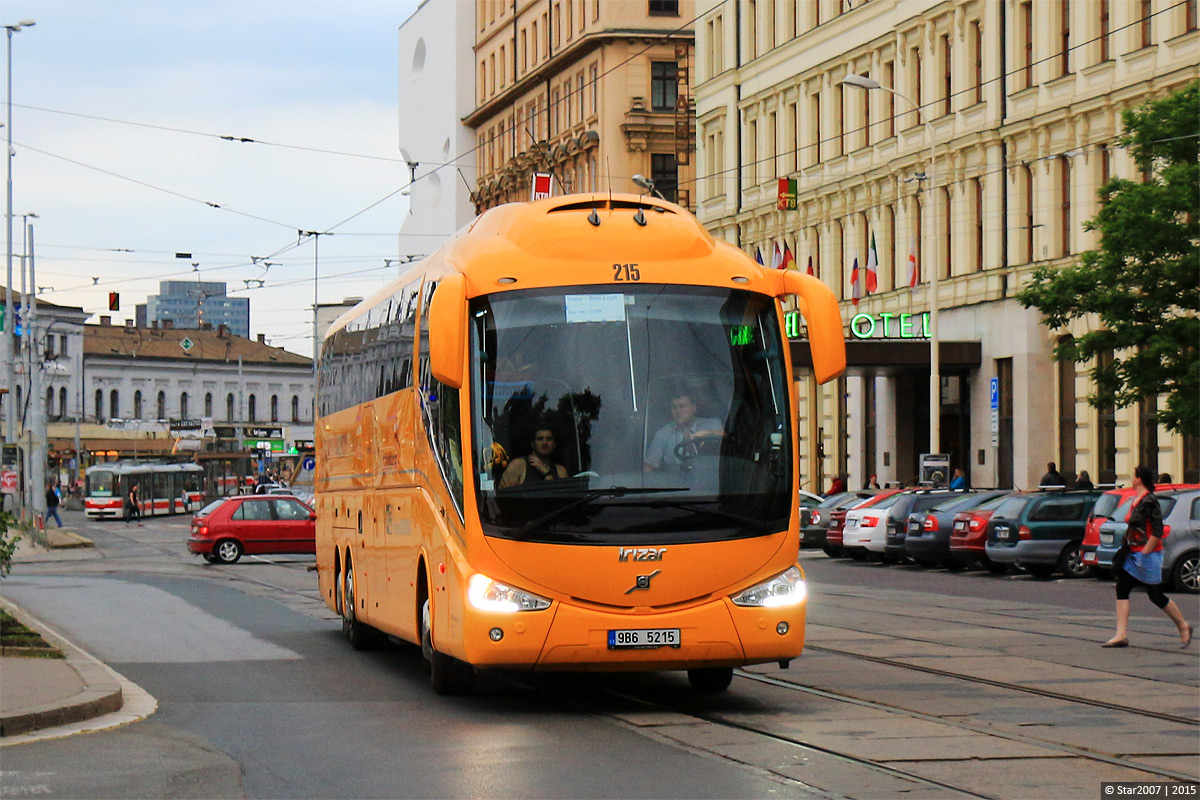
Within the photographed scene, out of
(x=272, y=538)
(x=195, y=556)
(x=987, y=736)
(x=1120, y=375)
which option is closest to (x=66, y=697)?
(x=987, y=736)

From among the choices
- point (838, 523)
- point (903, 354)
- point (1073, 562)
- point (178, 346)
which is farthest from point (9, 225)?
point (178, 346)

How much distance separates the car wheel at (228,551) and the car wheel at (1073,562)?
20.9 metres

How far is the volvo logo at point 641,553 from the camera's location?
42.9 ft

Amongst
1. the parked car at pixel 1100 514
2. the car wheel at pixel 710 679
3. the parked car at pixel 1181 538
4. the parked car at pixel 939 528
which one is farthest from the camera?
the parked car at pixel 939 528

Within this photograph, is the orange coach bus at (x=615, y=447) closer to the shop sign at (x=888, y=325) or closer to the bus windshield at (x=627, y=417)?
the bus windshield at (x=627, y=417)

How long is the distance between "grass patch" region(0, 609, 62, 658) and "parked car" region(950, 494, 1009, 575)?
58.4 feet

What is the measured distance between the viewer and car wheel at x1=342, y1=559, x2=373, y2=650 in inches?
767

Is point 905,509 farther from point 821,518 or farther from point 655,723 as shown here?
point 655,723

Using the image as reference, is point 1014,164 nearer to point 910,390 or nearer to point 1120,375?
point 910,390

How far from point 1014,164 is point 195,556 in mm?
22625

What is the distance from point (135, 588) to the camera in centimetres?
3259

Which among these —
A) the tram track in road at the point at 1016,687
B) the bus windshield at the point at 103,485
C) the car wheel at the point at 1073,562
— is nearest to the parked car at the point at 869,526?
the car wheel at the point at 1073,562

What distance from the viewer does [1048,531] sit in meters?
31.3

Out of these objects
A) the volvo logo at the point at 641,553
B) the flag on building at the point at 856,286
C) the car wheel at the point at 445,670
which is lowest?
the car wheel at the point at 445,670
